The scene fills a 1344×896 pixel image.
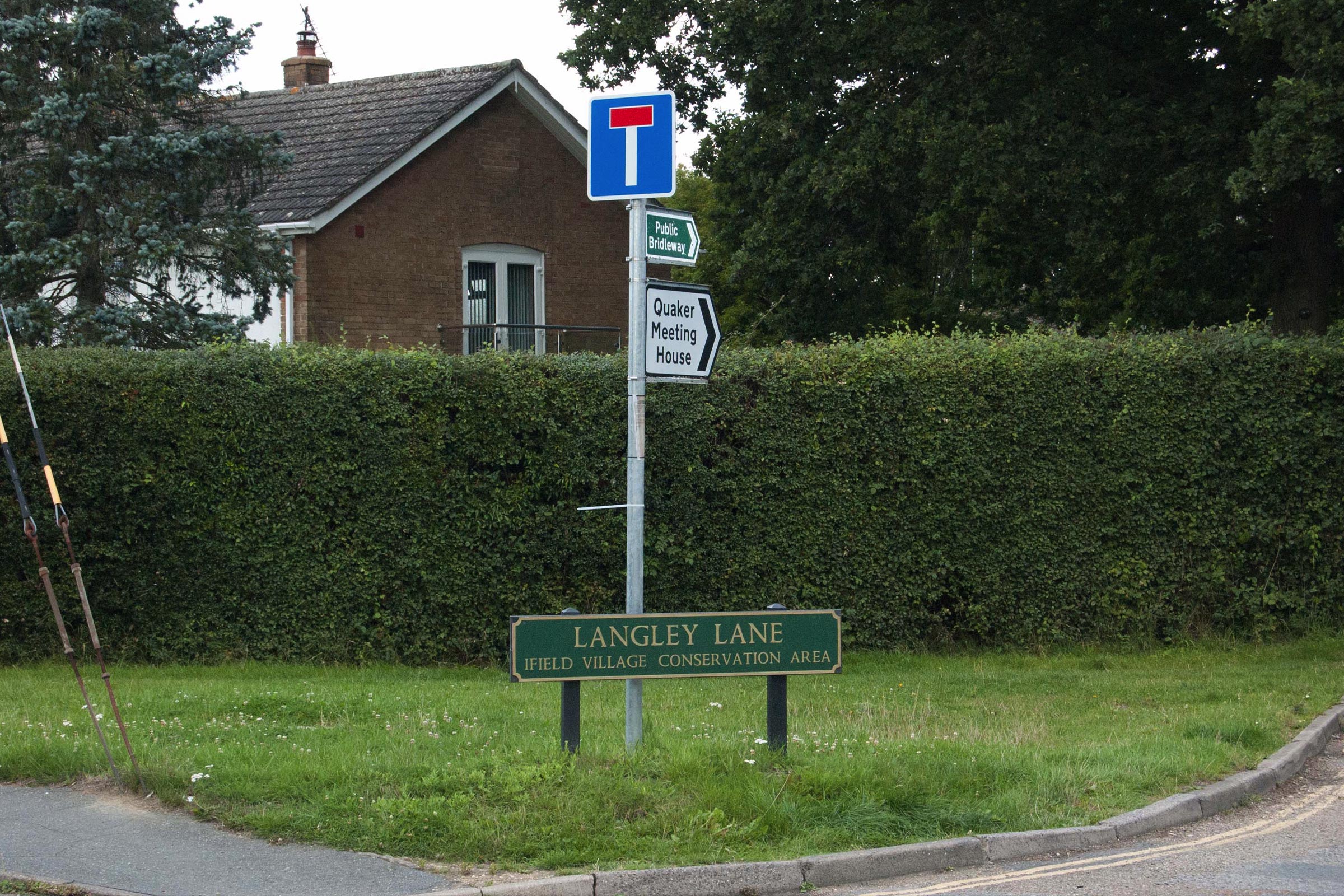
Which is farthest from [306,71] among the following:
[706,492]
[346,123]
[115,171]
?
[706,492]

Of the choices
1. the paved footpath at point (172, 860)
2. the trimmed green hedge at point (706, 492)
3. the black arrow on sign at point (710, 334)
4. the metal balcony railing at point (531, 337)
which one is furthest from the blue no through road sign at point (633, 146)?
the metal balcony railing at point (531, 337)

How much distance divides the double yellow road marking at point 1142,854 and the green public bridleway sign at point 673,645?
57.1 inches

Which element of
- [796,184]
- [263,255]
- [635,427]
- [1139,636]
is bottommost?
[1139,636]

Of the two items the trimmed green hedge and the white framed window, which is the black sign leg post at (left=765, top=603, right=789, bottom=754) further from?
the white framed window

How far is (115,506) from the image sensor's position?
41.0ft

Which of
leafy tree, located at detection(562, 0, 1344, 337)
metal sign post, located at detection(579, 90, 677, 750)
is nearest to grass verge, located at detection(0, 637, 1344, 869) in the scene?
metal sign post, located at detection(579, 90, 677, 750)

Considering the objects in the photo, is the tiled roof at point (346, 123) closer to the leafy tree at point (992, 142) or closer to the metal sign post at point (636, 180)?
the leafy tree at point (992, 142)

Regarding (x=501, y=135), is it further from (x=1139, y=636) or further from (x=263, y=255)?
(x=1139, y=636)

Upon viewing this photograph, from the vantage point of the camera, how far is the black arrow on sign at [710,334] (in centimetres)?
782

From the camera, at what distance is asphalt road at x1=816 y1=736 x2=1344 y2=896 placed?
6383mm

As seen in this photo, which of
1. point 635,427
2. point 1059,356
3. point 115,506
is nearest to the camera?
point 635,427

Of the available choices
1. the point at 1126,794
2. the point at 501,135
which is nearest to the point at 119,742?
the point at 1126,794

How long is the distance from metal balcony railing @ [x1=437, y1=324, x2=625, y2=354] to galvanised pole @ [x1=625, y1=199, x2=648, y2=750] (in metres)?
14.8

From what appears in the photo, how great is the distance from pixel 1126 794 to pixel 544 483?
22.2 ft
